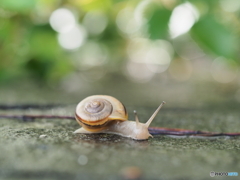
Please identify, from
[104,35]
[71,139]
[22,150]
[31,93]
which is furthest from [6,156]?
[104,35]

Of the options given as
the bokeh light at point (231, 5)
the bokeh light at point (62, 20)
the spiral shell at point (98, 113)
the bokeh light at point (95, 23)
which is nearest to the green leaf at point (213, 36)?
the spiral shell at point (98, 113)

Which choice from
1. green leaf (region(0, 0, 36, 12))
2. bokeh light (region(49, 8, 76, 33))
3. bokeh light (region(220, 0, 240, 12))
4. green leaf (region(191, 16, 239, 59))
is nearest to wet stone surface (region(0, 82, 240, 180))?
green leaf (region(191, 16, 239, 59))

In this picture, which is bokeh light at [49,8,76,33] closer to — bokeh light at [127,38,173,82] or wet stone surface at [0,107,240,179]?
bokeh light at [127,38,173,82]

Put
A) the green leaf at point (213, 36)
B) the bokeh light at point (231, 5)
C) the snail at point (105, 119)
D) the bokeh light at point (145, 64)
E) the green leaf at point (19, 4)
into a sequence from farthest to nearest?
the bokeh light at point (145, 64)
the bokeh light at point (231, 5)
the green leaf at point (19, 4)
the green leaf at point (213, 36)
the snail at point (105, 119)

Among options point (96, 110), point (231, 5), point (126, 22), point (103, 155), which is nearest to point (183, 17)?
point (231, 5)

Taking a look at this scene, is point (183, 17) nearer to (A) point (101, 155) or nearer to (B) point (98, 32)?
(A) point (101, 155)

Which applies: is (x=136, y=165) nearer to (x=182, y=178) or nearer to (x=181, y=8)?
(x=182, y=178)

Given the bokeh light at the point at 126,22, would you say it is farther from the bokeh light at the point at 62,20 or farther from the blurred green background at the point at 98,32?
the bokeh light at the point at 62,20
